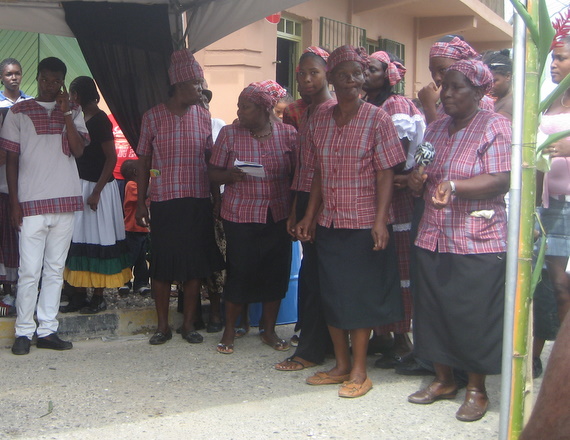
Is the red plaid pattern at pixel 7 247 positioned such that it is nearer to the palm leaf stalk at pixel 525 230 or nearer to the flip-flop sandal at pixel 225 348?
the flip-flop sandal at pixel 225 348

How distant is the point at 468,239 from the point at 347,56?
121 centimetres

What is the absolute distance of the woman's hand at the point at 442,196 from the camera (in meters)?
3.40

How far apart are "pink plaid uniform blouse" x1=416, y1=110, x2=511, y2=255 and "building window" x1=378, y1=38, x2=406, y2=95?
338 inches

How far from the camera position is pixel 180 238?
517 centimetres

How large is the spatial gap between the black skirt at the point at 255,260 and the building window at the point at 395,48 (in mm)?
7751

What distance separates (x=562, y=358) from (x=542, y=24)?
3.85 feet

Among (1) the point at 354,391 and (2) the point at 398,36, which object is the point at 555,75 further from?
(2) the point at 398,36

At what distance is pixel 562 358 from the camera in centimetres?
129

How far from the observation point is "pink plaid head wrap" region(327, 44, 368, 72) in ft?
13.6

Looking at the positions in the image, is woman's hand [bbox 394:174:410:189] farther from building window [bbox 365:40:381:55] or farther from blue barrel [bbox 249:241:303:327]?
building window [bbox 365:40:381:55]

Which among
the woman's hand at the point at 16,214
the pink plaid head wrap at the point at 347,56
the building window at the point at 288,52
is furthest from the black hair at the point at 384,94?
the building window at the point at 288,52

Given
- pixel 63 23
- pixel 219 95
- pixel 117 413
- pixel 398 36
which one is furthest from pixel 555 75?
pixel 398 36

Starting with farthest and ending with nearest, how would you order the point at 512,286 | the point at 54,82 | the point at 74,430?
1. the point at 54,82
2. the point at 74,430
3. the point at 512,286

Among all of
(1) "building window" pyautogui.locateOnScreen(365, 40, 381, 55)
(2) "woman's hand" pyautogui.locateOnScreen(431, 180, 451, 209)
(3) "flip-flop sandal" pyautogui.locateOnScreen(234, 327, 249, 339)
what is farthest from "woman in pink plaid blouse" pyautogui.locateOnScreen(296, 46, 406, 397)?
(1) "building window" pyautogui.locateOnScreen(365, 40, 381, 55)
